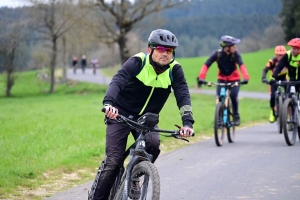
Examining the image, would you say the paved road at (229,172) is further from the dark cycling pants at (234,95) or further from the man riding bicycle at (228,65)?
the man riding bicycle at (228,65)

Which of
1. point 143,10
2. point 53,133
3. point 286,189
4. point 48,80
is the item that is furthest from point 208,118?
point 48,80

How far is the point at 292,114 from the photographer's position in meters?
12.7

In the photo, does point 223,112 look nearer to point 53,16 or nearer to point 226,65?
point 226,65

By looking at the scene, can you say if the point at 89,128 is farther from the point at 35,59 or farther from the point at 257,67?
the point at 257,67

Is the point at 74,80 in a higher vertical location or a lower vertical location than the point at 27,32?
lower

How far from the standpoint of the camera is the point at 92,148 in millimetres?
12047

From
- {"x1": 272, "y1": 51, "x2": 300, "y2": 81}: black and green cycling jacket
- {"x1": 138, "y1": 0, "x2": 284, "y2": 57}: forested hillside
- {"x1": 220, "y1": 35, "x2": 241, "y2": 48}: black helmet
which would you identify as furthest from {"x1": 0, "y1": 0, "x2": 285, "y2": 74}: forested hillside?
{"x1": 272, "y1": 51, "x2": 300, "y2": 81}: black and green cycling jacket

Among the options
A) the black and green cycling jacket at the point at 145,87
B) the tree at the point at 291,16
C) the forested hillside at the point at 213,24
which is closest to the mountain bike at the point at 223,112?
the black and green cycling jacket at the point at 145,87

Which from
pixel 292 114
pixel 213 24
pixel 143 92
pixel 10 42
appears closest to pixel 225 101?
pixel 292 114

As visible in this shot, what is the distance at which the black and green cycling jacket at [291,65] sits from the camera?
1291 cm

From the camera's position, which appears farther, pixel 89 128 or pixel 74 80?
pixel 74 80

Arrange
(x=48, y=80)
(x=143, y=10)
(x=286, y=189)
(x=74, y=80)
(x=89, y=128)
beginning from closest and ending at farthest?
(x=286, y=189)
(x=89, y=128)
(x=143, y=10)
(x=74, y=80)
(x=48, y=80)

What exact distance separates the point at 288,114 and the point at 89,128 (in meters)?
5.00

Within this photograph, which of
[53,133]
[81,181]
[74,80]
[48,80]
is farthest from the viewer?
[48,80]
